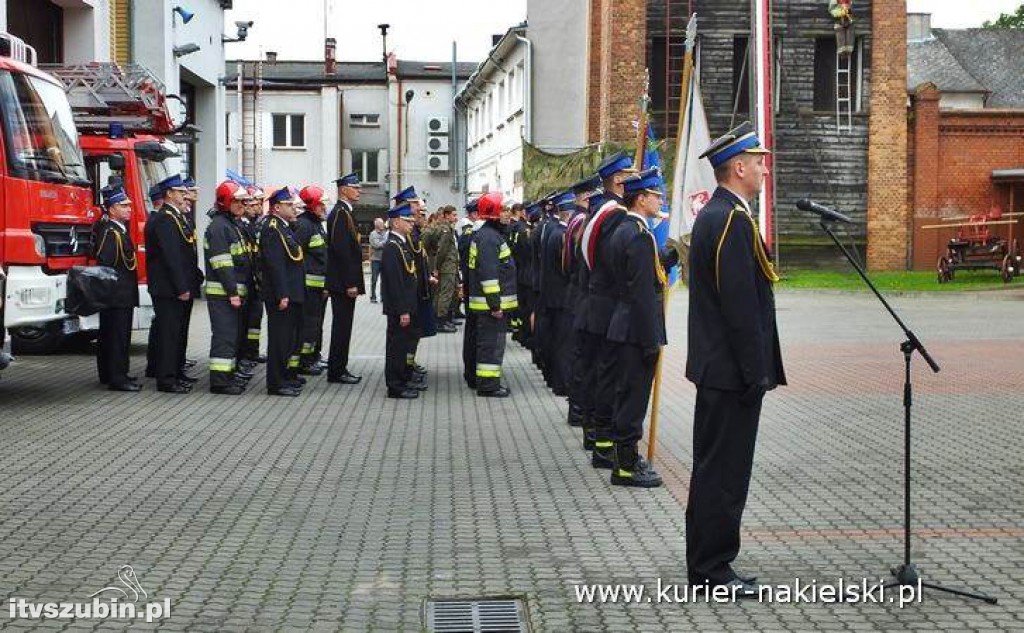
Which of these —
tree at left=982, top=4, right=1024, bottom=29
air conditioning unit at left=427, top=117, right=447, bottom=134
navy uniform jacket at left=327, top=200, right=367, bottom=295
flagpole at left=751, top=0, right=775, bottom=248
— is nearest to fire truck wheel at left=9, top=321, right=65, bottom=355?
navy uniform jacket at left=327, top=200, right=367, bottom=295

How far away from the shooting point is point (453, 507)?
837cm

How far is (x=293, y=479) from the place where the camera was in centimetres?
931

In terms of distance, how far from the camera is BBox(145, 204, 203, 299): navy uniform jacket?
14.3 m

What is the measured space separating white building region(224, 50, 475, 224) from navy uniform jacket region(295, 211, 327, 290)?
48.7 metres

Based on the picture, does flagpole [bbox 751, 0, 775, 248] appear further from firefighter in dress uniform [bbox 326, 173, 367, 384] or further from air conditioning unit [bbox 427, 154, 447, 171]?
air conditioning unit [bbox 427, 154, 447, 171]

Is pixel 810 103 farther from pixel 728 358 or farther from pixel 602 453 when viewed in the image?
A: pixel 728 358

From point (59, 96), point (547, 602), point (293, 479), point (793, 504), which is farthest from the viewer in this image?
point (59, 96)

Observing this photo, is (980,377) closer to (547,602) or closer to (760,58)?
(760,58)

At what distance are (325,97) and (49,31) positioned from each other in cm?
4129

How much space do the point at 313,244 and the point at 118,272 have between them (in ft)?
7.24

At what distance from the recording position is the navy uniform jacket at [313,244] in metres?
15.5

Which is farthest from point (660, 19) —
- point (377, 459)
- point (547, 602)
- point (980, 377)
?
point (547, 602)

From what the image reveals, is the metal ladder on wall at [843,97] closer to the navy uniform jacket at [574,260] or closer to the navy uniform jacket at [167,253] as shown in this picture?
the navy uniform jacket at [167,253]

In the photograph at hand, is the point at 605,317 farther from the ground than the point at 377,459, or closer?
farther from the ground
